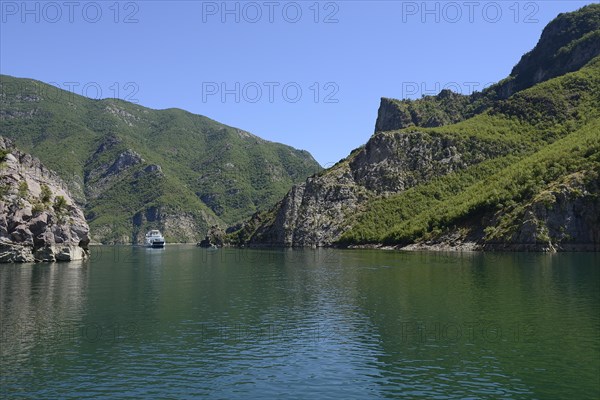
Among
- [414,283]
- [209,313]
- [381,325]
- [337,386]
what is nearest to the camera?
[337,386]

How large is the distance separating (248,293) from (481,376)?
173 ft

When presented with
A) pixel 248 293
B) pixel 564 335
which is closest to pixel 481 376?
pixel 564 335

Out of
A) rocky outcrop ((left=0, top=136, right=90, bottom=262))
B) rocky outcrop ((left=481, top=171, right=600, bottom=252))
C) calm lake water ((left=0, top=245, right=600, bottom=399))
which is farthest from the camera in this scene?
rocky outcrop ((left=481, top=171, right=600, bottom=252))

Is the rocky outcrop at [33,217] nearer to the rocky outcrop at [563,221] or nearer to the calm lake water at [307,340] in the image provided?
the calm lake water at [307,340]

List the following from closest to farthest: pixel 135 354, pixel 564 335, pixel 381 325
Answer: pixel 135 354
pixel 564 335
pixel 381 325

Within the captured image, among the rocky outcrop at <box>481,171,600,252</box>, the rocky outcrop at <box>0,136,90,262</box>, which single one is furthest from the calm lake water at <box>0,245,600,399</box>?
the rocky outcrop at <box>481,171,600,252</box>

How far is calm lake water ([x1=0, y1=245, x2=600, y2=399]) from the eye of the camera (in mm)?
37991

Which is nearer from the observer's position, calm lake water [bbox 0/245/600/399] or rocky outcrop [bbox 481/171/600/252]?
calm lake water [bbox 0/245/600/399]

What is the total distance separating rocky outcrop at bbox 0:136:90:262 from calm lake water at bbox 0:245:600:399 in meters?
59.0

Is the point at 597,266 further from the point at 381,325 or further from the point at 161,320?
the point at 161,320

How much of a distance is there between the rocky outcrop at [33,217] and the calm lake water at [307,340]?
5903 cm

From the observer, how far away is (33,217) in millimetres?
151125

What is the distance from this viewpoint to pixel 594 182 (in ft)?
Result: 619

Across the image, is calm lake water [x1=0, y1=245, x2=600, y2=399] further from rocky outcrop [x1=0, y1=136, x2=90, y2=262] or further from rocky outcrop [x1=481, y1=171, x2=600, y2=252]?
rocky outcrop [x1=481, y1=171, x2=600, y2=252]
